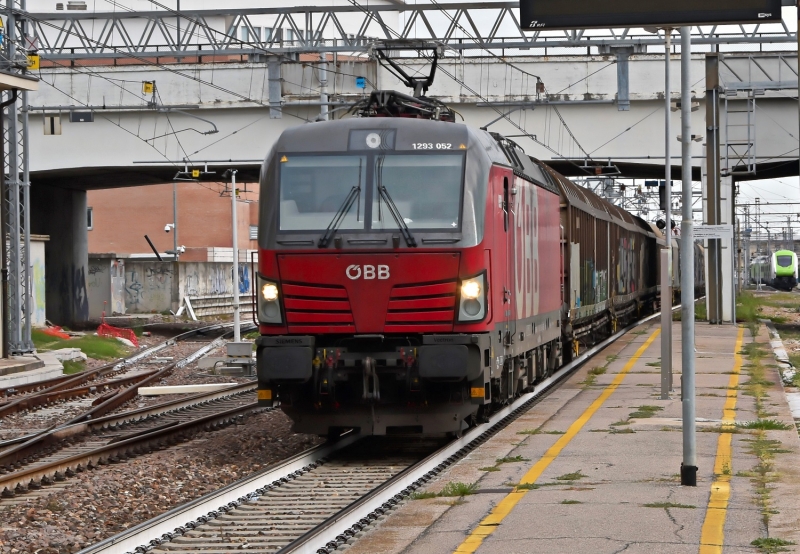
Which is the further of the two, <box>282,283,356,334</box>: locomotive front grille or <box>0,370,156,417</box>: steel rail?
<box>0,370,156,417</box>: steel rail

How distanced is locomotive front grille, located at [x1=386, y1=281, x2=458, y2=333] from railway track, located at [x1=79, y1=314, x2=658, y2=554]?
4.05 feet

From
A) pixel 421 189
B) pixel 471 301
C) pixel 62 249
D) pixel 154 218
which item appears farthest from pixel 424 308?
pixel 154 218

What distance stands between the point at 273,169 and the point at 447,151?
172 cm

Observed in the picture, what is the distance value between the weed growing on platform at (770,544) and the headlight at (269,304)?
5.60m

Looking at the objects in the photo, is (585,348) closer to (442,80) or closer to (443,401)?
(442,80)

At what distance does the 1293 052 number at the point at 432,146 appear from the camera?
1193cm

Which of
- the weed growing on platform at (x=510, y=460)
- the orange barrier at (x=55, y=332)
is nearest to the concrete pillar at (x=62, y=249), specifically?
the orange barrier at (x=55, y=332)

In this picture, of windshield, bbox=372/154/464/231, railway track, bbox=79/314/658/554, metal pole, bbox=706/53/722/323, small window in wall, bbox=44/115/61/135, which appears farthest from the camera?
metal pole, bbox=706/53/722/323

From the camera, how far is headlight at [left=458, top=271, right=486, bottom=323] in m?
11.5

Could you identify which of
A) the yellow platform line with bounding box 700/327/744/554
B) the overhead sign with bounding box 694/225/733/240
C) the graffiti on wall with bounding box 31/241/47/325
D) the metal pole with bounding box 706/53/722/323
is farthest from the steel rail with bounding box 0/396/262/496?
the metal pole with bounding box 706/53/722/323

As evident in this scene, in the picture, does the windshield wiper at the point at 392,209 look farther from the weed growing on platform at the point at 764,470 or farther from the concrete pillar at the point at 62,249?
the concrete pillar at the point at 62,249

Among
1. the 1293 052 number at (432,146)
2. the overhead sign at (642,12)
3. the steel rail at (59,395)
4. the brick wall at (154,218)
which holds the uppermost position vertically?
the brick wall at (154,218)

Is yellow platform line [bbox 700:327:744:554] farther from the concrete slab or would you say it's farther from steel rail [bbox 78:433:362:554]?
the concrete slab

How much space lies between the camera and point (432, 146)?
470 inches
